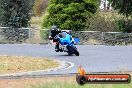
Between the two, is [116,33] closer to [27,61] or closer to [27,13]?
[27,13]

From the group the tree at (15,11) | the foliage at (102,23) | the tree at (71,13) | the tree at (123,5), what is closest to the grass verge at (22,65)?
the foliage at (102,23)

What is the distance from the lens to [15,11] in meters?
34.6

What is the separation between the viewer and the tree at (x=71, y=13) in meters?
35.0

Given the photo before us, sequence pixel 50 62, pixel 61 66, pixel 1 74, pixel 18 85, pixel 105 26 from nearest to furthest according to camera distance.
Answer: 1. pixel 18 85
2. pixel 1 74
3. pixel 61 66
4. pixel 50 62
5. pixel 105 26

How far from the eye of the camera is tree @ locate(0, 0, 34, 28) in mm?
34531

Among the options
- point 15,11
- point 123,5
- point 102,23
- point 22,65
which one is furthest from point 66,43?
point 15,11

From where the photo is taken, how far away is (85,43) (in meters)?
31.4

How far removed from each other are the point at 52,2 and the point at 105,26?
222 inches

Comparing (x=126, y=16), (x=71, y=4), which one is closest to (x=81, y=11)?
(x=71, y=4)

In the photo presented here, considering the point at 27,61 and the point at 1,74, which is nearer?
the point at 1,74

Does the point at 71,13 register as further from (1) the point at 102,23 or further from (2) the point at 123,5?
(2) the point at 123,5

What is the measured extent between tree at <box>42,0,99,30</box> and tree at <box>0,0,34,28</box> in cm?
216

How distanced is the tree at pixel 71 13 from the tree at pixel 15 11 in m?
2.16

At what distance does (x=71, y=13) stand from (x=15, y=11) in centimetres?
406
